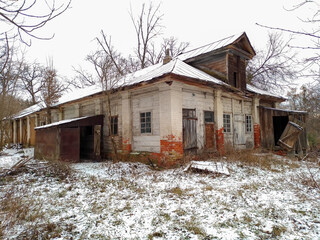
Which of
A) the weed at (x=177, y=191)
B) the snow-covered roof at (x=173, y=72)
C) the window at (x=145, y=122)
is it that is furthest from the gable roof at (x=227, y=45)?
the weed at (x=177, y=191)

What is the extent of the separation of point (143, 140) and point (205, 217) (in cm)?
595

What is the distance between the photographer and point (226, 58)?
1154cm

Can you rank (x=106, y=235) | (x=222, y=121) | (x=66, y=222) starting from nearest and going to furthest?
(x=106, y=235)
(x=66, y=222)
(x=222, y=121)

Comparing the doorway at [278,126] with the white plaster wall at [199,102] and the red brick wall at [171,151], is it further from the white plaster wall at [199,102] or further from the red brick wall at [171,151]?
the red brick wall at [171,151]

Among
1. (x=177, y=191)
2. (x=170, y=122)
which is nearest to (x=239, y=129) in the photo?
(x=170, y=122)

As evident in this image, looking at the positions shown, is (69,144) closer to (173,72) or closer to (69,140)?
(69,140)

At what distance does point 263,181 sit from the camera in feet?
19.3

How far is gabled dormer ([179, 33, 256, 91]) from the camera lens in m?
11.5

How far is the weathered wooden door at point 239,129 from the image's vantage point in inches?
467

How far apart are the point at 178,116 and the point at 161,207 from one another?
4879mm

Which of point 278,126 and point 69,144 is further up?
point 278,126

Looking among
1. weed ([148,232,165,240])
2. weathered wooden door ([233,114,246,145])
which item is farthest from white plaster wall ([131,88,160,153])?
weed ([148,232,165,240])

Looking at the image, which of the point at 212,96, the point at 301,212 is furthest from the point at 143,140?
the point at 301,212

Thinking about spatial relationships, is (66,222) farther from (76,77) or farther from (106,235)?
(76,77)
